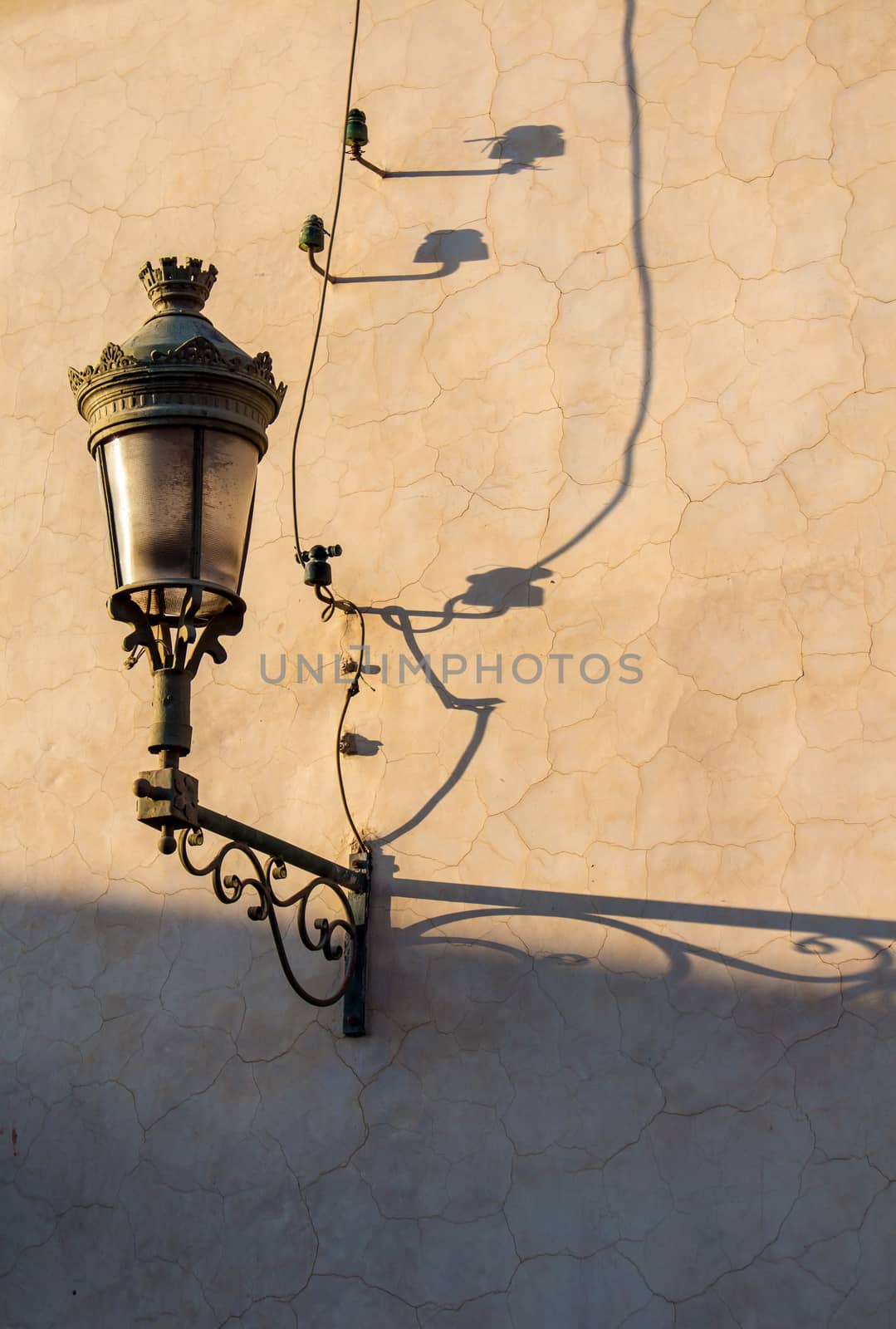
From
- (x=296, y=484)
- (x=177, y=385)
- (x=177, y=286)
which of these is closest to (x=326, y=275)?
(x=296, y=484)

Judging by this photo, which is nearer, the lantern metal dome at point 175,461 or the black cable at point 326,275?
the lantern metal dome at point 175,461

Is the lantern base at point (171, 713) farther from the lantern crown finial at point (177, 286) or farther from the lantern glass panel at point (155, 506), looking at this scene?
the lantern crown finial at point (177, 286)

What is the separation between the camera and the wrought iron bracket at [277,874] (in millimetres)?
1652

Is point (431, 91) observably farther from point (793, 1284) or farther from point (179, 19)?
point (793, 1284)

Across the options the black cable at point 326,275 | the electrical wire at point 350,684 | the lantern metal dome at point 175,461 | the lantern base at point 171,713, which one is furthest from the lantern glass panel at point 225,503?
the black cable at point 326,275

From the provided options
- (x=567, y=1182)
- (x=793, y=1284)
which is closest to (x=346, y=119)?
(x=567, y=1182)

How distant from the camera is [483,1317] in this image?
1.92m

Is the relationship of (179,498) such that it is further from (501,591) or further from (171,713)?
(501,591)

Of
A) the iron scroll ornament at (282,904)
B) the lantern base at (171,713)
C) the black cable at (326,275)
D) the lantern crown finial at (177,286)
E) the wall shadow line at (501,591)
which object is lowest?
the iron scroll ornament at (282,904)

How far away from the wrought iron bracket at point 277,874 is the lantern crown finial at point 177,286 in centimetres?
60

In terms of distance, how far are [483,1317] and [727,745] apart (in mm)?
819

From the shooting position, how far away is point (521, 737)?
2.18 metres

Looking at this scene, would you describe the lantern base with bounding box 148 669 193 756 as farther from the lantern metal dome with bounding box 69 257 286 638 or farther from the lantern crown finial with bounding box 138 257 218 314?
the lantern crown finial with bounding box 138 257 218 314

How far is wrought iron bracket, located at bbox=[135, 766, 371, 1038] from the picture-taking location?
5.42 feet
